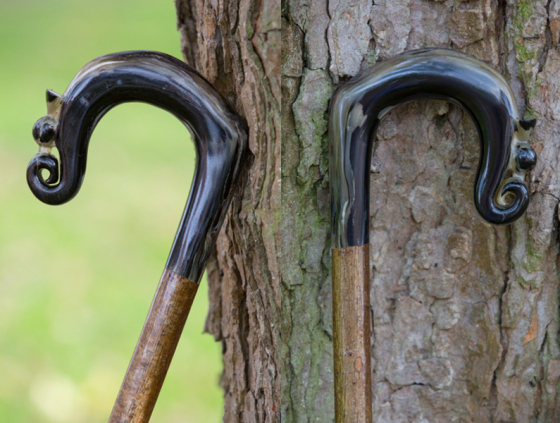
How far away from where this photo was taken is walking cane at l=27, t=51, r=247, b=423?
64 cm

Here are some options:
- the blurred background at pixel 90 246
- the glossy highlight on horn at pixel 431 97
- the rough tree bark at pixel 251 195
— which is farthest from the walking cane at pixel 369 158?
the blurred background at pixel 90 246

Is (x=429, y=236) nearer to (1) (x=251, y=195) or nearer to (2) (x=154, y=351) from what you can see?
(1) (x=251, y=195)

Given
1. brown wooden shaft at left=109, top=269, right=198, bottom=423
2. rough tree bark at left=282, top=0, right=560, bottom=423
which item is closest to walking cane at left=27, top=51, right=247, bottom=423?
brown wooden shaft at left=109, top=269, right=198, bottom=423

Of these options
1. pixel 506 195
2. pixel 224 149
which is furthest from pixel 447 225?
pixel 224 149

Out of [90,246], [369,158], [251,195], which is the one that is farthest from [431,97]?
[90,246]

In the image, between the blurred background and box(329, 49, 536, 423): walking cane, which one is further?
the blurred background

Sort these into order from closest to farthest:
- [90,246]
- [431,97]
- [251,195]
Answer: [431,97]
[251,195]
[90,246]

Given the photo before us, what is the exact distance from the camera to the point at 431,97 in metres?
0.63

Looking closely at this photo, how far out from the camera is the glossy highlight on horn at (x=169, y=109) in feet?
2.11

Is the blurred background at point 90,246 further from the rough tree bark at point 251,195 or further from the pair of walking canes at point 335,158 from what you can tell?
the pair of walking canes at point 335,158

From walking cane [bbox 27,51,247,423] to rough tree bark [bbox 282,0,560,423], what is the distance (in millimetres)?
104

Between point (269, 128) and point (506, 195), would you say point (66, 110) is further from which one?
point (506, 195)

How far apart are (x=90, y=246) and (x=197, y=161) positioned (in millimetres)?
1346

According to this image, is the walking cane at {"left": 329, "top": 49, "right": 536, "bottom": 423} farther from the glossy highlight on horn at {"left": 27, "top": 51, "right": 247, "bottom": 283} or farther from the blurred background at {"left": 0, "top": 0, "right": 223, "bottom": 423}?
the blurred background at {"left": 0, "top": 0, "right": 223, "bottom": 423}
